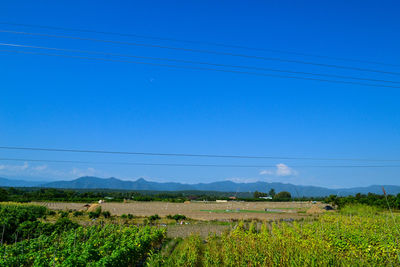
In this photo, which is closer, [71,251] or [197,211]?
[71,251]

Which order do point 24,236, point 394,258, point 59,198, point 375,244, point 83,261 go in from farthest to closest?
point 59,198 → point 24,236 → point 375,244 → point 394,258 → point 83,261

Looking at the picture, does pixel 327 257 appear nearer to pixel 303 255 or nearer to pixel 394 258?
pixel 303 255

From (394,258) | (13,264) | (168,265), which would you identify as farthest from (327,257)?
(13,264)

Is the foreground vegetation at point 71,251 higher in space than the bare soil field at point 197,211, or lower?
higher

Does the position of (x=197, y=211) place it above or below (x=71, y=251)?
below

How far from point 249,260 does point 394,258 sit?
530 cm

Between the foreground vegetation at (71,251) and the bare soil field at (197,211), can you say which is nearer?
the foreground vegetation at (71,251)

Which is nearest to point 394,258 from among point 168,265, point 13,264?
point 168,265

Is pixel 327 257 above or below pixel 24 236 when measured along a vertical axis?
above

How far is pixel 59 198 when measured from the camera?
60875 millimetres

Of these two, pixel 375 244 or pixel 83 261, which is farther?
pixel 375 244

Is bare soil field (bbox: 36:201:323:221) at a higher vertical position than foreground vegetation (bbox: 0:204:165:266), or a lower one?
lower

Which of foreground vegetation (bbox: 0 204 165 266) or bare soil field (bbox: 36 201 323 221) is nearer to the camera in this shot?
foreground vegetation (bbox: 0 204 165 266)

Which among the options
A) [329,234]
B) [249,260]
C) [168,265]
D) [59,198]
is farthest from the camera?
[59,198]
